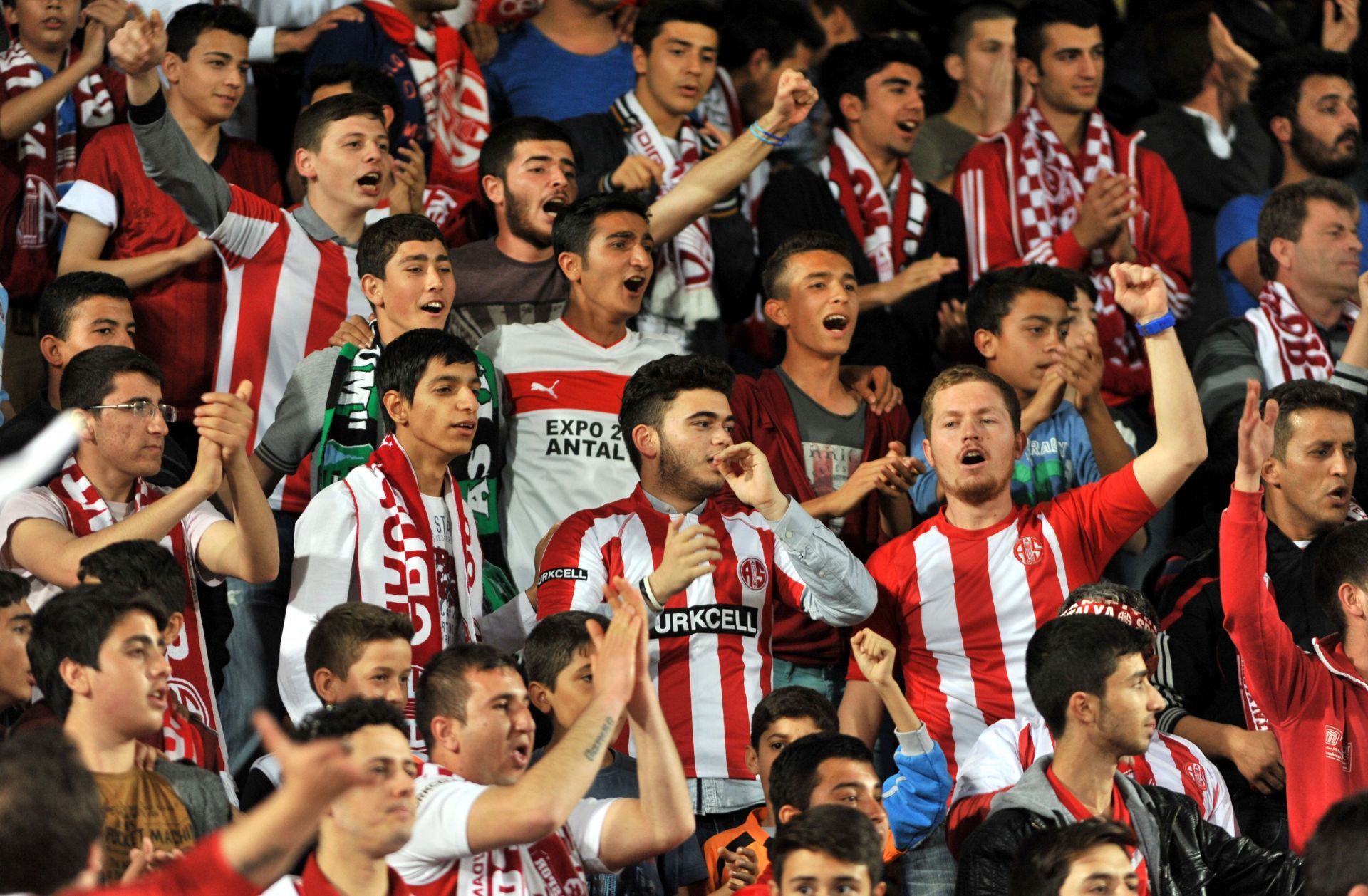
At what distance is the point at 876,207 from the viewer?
8.27m

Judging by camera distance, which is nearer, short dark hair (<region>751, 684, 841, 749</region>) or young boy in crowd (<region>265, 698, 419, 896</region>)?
young boy in crowd (<region>265, 698, 419, 896</region>)

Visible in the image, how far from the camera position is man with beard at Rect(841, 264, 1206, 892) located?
18.7 ft

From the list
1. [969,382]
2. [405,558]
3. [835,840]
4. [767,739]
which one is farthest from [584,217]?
[835,840]

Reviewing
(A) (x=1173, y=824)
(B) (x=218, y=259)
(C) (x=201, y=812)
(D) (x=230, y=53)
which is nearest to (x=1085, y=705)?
(A) (x=1173, y=824)

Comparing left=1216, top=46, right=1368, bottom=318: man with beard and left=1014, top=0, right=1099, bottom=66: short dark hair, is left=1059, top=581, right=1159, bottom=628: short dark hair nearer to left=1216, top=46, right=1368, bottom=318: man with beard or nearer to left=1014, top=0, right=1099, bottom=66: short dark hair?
left=1216, top=46, right=1368, bottom=318: man with beard

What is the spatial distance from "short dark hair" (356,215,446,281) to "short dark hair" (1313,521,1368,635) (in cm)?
307

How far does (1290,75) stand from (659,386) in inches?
173

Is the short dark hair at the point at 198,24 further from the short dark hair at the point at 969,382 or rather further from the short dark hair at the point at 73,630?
the short dark hair at the point at 73,630

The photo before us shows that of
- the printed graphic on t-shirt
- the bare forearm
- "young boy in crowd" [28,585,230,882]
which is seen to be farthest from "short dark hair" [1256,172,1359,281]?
"young boy in crowd" [28,585,230,882]

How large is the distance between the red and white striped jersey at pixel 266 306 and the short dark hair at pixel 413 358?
0.88 meters

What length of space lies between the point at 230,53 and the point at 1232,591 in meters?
4.31

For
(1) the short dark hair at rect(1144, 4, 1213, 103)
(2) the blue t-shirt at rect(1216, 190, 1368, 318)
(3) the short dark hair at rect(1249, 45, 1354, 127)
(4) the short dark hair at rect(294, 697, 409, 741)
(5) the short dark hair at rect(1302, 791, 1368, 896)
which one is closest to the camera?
(5) the short dark hair at rect(1302, 791, 1368, 896)

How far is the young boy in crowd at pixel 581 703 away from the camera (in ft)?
17.2

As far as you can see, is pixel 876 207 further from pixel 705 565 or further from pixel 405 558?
pixel 405 558
